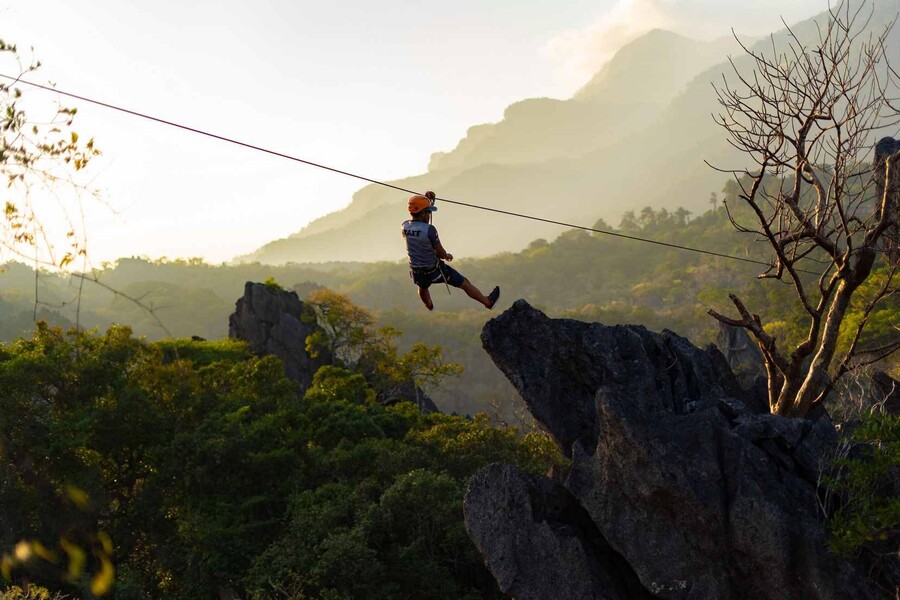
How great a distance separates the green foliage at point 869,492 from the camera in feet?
25.5

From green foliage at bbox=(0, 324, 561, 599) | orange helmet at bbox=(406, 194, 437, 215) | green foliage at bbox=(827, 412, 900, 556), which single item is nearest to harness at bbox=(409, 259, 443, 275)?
orange helmet at bbox=(406, 194, 437, 215)

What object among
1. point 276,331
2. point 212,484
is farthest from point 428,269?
point 276,331

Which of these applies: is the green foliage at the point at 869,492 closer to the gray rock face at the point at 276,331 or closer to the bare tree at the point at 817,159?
the bare tree at the point at 817,159

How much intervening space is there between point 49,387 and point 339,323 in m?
21.5

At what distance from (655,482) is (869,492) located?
2579mm

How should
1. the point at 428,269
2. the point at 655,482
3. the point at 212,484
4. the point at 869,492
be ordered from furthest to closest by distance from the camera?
1. the point at 212,484
2. the point at 428,269
3. the point at 655,482
4. the point at 869,492

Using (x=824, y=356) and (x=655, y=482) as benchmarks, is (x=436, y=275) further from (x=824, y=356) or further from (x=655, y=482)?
(x=824, y=356)

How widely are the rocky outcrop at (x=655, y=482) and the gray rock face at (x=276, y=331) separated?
97.9 feet

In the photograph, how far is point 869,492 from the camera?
26.8 feet

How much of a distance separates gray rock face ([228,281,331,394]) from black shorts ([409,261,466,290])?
2987 centimetres

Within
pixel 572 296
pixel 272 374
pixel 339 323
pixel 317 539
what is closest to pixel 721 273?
pixel 572 296

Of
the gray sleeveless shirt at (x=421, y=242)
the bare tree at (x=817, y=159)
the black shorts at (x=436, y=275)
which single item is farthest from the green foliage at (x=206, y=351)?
the bare tree at (x=817, y=159)

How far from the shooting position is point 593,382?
1079 cm

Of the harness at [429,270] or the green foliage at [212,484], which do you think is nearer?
the harness at [429,270]
